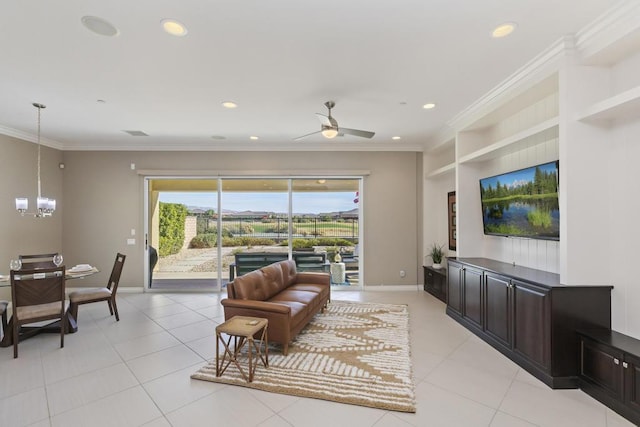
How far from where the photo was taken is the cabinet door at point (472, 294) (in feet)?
12.6

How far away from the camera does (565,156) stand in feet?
8.89

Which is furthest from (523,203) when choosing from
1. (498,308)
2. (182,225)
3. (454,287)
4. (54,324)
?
(54,324)

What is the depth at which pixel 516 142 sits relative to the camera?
3.46m

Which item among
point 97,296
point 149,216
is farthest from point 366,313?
point 149,216

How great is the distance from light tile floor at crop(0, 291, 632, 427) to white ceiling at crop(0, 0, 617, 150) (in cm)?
309

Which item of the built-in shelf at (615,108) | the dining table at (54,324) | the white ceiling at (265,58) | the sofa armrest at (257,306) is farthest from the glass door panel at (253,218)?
the built-in shelf at (615,108)

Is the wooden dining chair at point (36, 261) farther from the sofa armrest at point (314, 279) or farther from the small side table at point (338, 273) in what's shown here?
the small side table at point (338, 273)

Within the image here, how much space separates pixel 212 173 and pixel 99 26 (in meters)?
3.98

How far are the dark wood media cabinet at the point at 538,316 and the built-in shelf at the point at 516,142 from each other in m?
1.51

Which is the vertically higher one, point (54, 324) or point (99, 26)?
point (99, 26)

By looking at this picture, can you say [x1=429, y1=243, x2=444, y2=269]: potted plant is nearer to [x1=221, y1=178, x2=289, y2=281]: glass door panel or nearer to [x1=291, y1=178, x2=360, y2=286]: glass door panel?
[x1=291, y1=178, x2=360, y2=286]: glass door panel

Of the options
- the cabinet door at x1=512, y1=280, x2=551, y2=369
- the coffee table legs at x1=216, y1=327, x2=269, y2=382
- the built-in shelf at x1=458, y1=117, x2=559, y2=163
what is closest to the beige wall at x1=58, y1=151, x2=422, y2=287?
the built-in shelf at x1=458, y1=117, x2=559, y2=163

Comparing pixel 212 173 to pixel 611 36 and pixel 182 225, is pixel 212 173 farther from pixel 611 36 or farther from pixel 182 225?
pixel 611 36

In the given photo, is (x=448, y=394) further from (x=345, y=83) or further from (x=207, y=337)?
(x=345, y=83)
